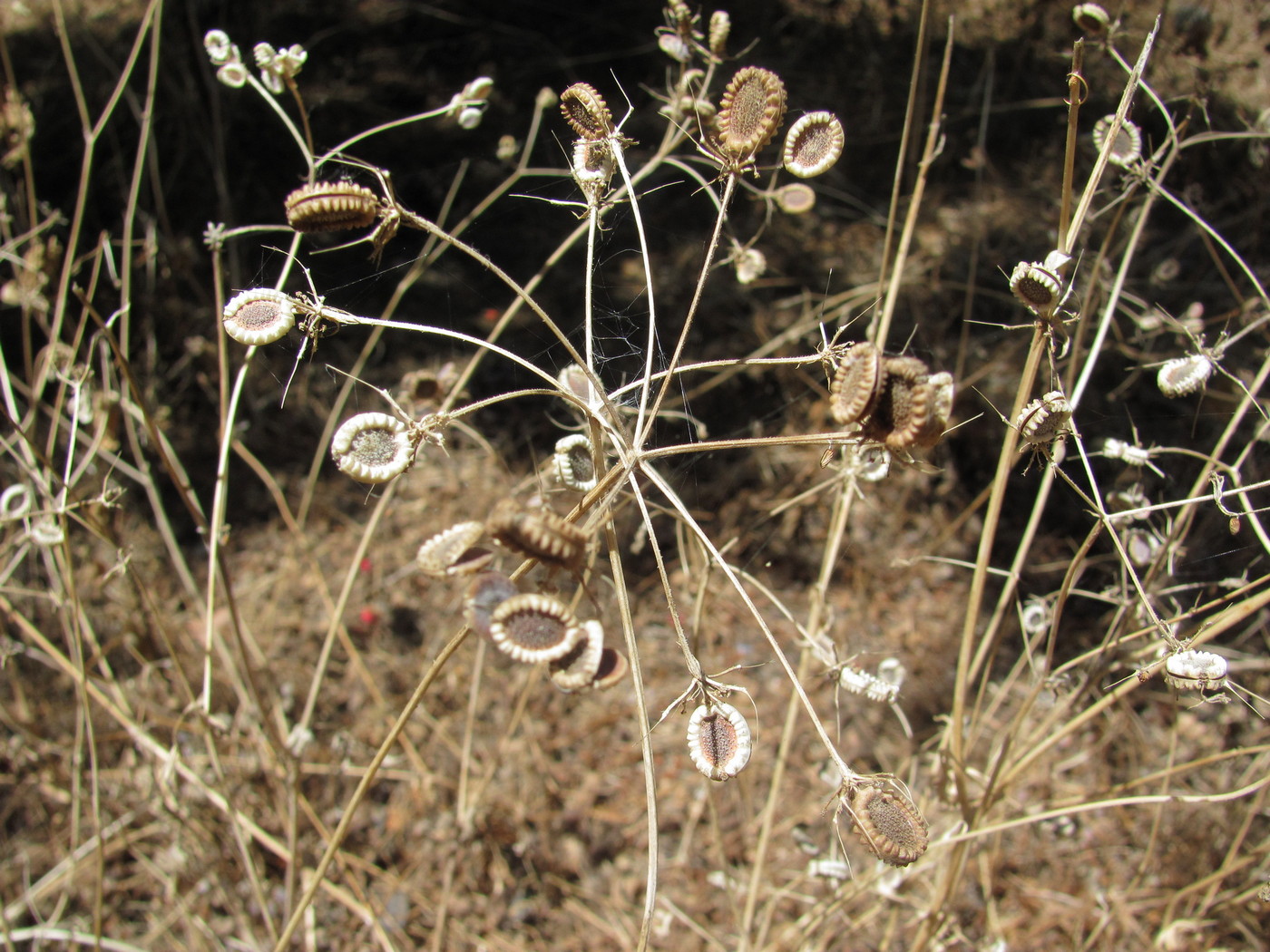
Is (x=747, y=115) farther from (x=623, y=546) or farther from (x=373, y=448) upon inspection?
(x=623, y=546)

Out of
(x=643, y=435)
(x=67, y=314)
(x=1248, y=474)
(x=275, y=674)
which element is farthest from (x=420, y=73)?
(x=1248, y=474)

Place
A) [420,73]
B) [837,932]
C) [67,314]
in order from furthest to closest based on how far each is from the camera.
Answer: [420,73] < [67,314] < [837,932]

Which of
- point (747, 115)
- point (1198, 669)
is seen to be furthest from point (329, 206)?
point (1198, 669)

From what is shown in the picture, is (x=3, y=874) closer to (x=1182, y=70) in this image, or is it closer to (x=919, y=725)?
(x=919, y=725)

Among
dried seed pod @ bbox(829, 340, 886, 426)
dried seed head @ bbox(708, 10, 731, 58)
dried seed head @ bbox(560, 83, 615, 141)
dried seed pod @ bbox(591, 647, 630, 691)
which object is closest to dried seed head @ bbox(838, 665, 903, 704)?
dried seed pod @ bbox(591, 647, 630, 691)

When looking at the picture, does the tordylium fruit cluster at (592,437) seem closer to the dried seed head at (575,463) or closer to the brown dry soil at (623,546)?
the dried seed head at (575,463)

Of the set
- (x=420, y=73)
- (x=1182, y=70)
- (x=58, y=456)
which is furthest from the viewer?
(x=420, y=73)
